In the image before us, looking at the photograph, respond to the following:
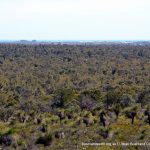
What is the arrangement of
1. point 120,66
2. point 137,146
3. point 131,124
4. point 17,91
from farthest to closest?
point 120,66
point 17,91
point 131,124
point 137,146

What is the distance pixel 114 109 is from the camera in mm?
39125

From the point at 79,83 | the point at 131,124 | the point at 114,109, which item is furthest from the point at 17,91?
the point at 131,124

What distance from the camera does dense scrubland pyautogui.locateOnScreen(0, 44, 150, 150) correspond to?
27.7 m

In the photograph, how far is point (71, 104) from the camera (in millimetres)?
47312

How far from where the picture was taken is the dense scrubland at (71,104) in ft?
90.8

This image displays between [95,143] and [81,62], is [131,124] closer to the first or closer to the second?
[95,143]

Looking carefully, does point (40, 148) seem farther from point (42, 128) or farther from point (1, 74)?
point (1, 74)

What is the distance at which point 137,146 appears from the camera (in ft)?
80.3

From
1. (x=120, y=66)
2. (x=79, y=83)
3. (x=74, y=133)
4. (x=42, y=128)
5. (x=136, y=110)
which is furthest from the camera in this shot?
(x=120, y=66)

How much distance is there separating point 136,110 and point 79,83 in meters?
34.1

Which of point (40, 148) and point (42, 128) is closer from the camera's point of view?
point (40, 148)

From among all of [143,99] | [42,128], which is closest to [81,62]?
[143,99]

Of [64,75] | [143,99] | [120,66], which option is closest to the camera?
[143,99]

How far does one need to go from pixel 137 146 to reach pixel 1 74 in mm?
62725
